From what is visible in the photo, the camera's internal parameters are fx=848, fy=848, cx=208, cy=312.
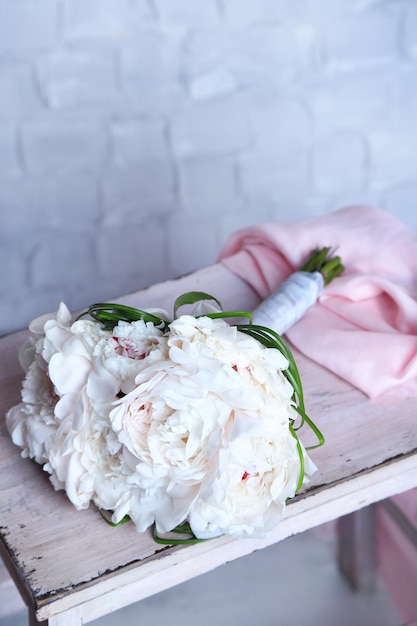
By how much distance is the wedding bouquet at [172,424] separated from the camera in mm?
591

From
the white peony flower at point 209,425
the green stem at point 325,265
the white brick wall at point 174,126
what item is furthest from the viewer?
the white brick wall at point 174,126

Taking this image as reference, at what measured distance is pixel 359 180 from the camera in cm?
186

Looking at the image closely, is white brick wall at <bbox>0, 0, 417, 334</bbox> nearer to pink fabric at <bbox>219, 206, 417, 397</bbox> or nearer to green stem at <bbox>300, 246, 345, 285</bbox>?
pink fabric at <bbox>219, 206, 417, 397</bbox>

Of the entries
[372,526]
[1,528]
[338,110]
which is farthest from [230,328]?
[338,110]

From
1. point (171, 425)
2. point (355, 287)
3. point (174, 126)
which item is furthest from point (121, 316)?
point (174, 126)

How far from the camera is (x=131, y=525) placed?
667 millimetres

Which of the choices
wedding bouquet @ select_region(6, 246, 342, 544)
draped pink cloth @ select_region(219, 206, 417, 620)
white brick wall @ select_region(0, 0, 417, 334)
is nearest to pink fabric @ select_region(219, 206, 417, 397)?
draped pink cloth @ select_region(219, 206, 417, 620)

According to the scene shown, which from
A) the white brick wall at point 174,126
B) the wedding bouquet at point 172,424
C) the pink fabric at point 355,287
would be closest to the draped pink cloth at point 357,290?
the pink fabric at point 355,287

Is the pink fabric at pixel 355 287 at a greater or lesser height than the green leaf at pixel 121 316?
lesser

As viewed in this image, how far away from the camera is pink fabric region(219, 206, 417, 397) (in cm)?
82

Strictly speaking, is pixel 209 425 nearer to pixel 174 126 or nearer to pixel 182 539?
pixel 182 539

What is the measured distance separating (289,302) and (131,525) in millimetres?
305

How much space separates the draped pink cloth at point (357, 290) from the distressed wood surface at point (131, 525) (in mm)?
23

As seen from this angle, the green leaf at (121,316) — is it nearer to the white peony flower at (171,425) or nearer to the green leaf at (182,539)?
the white peony flower at (171,425)
